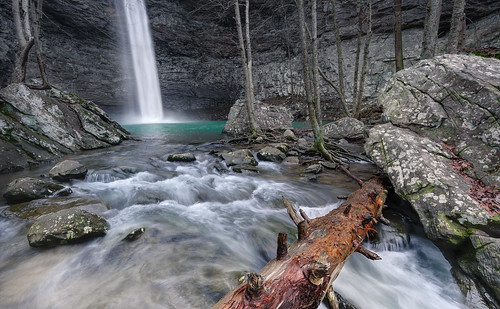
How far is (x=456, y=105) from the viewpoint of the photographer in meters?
3.72

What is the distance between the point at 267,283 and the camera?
4.71 feet

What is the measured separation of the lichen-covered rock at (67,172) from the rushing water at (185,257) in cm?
25

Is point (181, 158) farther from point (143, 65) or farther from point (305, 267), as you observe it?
point (143, 65)

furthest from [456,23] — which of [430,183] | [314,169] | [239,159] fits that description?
[239,159]

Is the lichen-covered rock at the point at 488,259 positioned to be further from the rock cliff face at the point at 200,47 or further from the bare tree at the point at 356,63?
the rock cliff face at the point at 200,47

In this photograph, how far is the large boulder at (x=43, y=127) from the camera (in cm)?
587

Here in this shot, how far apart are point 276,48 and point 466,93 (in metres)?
27.2

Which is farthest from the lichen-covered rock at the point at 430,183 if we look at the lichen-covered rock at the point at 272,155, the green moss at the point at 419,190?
the lichen-covered rock at the point at 272,155

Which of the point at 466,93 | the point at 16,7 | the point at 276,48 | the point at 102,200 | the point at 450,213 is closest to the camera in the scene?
the point at 450,213

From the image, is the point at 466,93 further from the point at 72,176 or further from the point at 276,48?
the point at 276,48

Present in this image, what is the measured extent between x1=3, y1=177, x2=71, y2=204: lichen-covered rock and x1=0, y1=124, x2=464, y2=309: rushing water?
0.80 feet

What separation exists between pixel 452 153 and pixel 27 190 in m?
7.02

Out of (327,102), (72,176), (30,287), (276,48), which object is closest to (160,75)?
(276,48)

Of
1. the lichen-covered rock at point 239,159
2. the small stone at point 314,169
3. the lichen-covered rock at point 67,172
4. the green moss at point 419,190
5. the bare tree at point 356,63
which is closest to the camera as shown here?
the green moss at point 419,190
